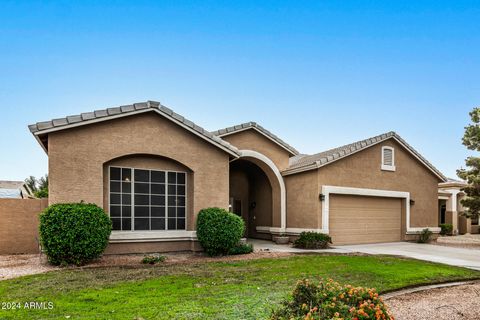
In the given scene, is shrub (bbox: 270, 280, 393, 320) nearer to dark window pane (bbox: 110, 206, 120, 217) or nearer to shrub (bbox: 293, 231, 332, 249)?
dark window pane (bbox: 110, 206, 120, 217)

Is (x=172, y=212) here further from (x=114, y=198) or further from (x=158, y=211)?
(x=114, y=198)

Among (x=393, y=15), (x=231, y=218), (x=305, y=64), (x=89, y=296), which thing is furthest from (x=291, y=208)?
(x=89, y=296)

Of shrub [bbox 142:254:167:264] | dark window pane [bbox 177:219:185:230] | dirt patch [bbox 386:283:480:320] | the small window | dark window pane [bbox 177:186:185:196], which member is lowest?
shrub [bbox 142:254:167:264]

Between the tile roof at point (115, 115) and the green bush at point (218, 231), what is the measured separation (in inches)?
106

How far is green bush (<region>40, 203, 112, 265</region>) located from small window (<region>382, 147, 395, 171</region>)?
14258mm

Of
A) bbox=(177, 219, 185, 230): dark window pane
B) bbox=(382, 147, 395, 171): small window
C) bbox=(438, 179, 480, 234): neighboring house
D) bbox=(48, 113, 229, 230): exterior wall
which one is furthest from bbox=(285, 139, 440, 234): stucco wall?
bbox=(438, 179, 480, 234): neighboring house

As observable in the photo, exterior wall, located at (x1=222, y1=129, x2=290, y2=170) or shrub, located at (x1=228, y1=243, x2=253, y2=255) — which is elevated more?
exterior wall, located at (x1=222, y1=129, x2=290, y2=170)

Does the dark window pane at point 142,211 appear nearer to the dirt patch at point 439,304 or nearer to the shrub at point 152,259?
the shrub at point 152,259

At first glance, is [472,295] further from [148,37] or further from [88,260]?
[148,37]

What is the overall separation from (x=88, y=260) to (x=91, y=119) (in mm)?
4406

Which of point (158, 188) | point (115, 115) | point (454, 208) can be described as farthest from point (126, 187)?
point (454, 208)

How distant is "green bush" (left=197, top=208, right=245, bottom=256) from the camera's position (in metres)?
12.2

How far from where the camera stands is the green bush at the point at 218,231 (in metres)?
12.2

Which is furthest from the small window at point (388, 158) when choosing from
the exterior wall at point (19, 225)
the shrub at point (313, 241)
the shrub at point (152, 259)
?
the exterior wall at point (19, 225)
